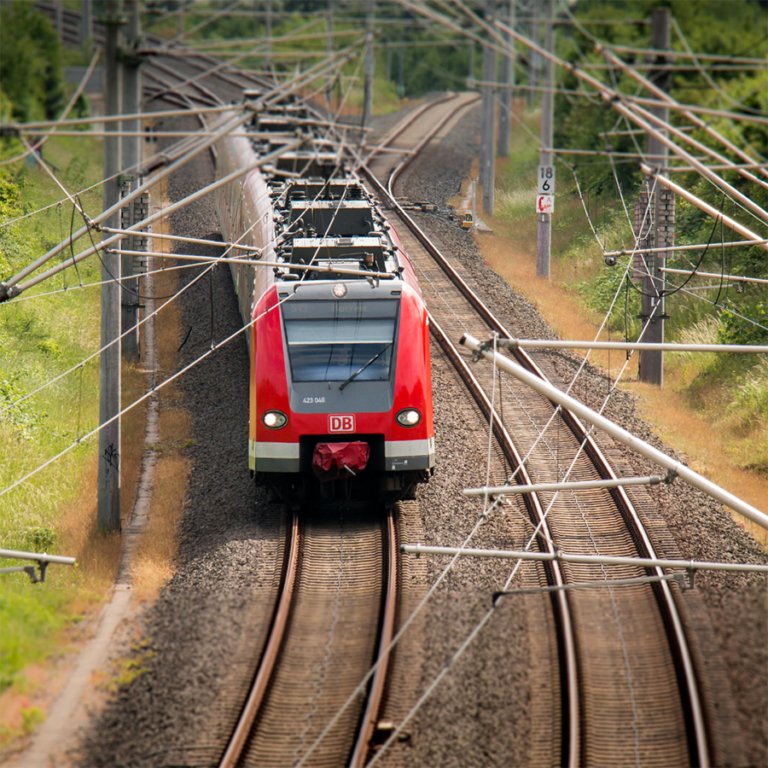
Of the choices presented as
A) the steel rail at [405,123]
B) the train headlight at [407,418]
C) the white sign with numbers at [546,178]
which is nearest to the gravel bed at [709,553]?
the white sign with numbers at [546,178]

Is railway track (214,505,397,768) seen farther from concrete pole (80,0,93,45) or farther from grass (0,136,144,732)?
concrete pole (80,0,93,45)

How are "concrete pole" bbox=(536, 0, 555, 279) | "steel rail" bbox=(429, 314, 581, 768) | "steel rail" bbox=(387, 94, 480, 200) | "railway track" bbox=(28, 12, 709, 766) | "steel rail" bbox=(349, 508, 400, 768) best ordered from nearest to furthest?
"steel rail" bbox=(349, 508, 400, 768), "railway track" bbox=(28, 12, 709, 766), "steel rail" bbox=(429, 314, 581, 768), "concrete pole" bbox=(536, 0, 555, 279), "steel rail" bbox=(387, 94, 480, 200)

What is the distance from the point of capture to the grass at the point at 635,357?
53.9ft

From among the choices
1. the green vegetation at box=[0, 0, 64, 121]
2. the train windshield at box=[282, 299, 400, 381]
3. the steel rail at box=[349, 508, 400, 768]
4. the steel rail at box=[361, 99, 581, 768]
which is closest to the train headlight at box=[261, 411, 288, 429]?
the train windshield at box=[282, 299, 400, 381]

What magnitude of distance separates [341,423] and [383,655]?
423cm

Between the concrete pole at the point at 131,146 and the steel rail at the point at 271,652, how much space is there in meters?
4.12

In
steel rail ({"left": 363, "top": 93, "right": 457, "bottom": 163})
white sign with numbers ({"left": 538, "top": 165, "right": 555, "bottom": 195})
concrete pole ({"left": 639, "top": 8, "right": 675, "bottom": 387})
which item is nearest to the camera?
concrete pole ({"left": 639, "top": 8, "right": 675, "bottom": 387})

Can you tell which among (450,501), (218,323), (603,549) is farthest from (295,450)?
(218,323)

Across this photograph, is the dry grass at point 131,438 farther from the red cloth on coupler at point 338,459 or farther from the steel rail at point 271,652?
the red cloth on coupler at point 338,459

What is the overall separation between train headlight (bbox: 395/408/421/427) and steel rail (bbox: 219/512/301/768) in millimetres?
→ 2159

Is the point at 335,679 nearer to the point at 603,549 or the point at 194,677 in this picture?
Result: the point at 194,677

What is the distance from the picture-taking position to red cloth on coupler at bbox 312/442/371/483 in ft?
40.1

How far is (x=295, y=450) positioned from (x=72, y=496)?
494cm

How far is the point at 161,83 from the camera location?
45.4m
